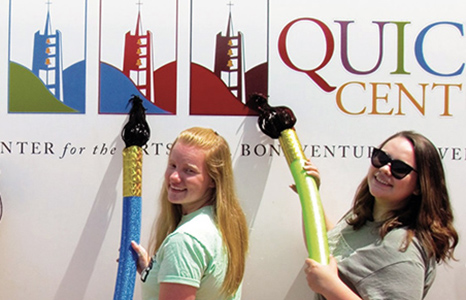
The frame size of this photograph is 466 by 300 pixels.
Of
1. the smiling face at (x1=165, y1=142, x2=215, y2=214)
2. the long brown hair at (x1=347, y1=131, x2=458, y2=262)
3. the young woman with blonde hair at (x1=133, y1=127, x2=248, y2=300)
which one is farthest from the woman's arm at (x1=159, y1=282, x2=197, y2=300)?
the long brown hair at (x1=347, y1=131, x2=458, y2=262)

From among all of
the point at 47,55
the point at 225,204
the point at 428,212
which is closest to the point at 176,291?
the point at 225,204

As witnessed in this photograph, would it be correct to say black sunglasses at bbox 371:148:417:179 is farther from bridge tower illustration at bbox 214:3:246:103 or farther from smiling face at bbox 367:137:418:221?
bridge tower illustration at bbox 214:3:246:103

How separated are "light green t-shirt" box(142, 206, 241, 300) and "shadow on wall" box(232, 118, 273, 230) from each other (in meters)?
0.50

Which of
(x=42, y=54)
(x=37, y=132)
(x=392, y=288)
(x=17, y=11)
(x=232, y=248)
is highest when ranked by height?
(x=17, y=11)

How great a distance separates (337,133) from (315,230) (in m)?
0.48

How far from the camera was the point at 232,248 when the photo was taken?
5.04 feet

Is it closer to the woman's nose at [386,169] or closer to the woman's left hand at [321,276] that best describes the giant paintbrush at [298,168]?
the woman's left hand at [321,276]

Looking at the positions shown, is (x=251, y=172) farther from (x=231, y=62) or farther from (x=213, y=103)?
(x=231, y=62)

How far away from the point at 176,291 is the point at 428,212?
2.72ft

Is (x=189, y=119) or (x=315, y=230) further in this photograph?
(x=189, y=119)

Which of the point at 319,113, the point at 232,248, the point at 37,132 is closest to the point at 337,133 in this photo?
the point at 319,113

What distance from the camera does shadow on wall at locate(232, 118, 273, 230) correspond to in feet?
6.78

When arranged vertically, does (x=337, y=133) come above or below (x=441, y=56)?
below

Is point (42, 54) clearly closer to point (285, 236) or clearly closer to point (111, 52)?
point (111, 52)
